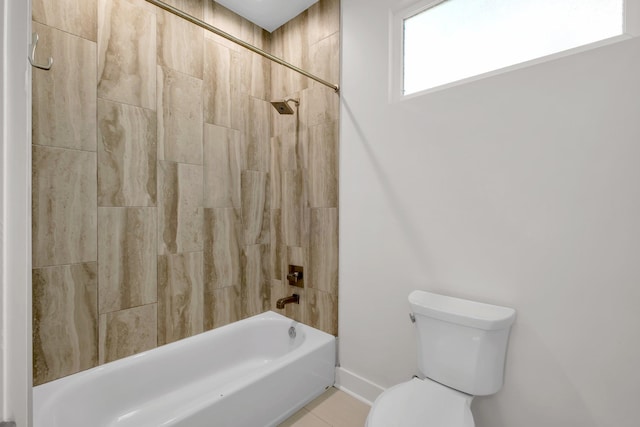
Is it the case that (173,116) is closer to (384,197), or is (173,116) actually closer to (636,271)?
(384,197)

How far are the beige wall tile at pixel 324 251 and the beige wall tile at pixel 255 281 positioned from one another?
455mm

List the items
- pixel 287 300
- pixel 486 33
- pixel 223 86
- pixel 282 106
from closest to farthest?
pixel 486 33 < pixel 282 106 < pixel 223 86 < pixel 287 300

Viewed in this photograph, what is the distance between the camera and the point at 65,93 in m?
1.46

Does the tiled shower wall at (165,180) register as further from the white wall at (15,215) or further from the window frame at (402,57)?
the white wall at (15,215)

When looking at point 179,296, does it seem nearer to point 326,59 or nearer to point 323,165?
point 323,165

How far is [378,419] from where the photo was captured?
3.64 feet

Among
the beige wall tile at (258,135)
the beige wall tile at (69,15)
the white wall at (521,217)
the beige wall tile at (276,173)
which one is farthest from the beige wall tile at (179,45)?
the white wall at (521,217)

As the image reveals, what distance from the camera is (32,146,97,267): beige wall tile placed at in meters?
1.40

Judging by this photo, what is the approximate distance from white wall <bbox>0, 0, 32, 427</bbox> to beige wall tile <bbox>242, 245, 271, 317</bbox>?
177 cm

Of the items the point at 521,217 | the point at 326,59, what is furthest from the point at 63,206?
the point at 521,217

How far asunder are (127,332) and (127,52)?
1.59m

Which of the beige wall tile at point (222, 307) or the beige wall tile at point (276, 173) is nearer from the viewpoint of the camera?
the beige wall tile at point (222, 307)

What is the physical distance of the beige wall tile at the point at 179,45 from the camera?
1.78 m

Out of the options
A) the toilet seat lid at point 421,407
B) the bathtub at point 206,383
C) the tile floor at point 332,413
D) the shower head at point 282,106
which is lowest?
the tile floor at point 332,413
